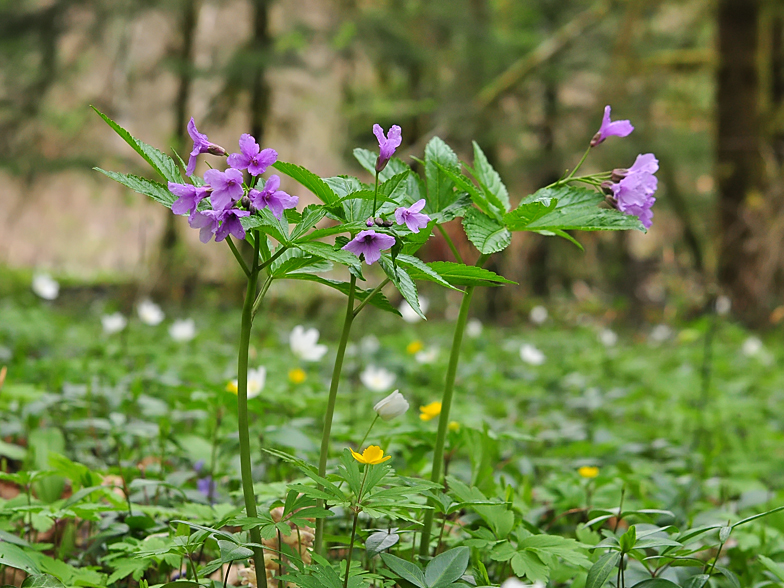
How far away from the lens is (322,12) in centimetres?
952

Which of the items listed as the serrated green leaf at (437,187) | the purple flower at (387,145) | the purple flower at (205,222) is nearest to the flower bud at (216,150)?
the purple flower at (205,222)

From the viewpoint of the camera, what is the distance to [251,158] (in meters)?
0.85

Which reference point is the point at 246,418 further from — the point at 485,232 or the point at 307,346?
the point at 307,346

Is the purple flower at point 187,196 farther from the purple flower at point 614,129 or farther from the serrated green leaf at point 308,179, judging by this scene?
the purple flower at point 614,129

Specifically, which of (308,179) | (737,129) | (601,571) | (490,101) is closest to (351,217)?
(308,179)

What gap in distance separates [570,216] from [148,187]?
63 cm

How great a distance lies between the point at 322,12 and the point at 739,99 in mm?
5853

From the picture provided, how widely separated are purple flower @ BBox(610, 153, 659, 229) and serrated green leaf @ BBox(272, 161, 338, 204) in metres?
0.47

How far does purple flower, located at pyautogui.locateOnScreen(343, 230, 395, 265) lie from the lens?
0.85 m

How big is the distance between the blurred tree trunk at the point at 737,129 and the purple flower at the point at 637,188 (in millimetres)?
6790

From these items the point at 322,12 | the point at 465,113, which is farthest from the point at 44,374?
the point at 322,12

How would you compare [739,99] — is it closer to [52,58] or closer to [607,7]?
[607,7]

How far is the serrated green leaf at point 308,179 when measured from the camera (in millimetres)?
884

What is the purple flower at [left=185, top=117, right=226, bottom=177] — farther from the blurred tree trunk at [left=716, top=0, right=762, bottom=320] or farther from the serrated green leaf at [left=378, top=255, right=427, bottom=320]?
the blurred tree trunk at [left=716, top=0, right=762, bottom=320]
